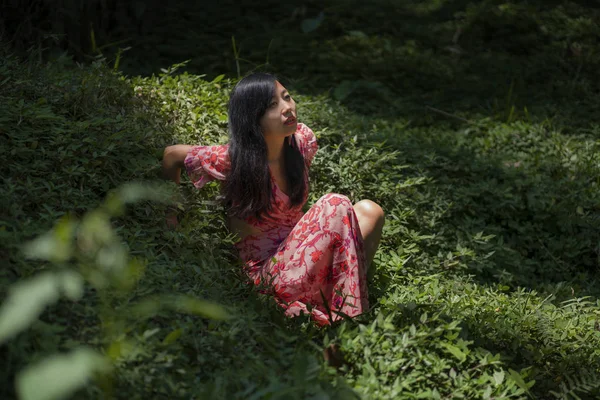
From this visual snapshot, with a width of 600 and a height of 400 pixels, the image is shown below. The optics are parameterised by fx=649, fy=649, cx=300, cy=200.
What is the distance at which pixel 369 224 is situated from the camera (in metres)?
3.00

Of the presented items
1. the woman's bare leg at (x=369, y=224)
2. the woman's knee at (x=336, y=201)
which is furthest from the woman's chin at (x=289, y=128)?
the woman's bare leg at (x=369, y=224)

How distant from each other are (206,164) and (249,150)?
206 mm

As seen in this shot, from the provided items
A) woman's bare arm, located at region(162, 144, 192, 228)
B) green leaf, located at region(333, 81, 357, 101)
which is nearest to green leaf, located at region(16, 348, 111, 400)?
woman's bare arm, located at region(162, 144, 192, 228)

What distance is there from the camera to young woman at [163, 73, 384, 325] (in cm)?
280

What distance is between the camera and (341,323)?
2574 millimetres

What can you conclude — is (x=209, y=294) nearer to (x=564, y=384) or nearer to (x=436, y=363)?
(x=436, y=363)

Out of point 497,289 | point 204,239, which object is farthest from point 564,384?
point 204,239

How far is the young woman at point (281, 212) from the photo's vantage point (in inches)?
110

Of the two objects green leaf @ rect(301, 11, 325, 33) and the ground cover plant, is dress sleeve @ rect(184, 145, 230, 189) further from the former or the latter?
green leaf @ rect(301, 11, 325, 33)

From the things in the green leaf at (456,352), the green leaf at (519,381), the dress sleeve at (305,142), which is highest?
the dress sleeve at (305,142)

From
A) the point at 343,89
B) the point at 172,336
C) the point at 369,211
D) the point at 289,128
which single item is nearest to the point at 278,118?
the point at 289,128

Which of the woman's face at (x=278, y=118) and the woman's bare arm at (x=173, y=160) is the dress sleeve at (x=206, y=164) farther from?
the woman's face at (x=278, y=118)

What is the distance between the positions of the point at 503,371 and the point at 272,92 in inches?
60.5

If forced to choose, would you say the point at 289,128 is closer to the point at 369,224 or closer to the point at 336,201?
the point at 336,201
